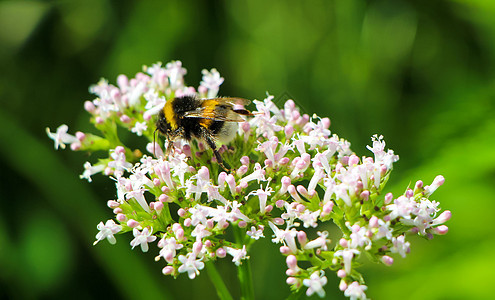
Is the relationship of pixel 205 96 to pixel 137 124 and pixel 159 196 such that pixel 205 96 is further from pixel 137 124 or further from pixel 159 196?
pixel 159 196

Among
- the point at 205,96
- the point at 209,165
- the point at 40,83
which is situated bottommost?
the point at 209,165

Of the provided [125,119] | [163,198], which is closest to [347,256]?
[163,198]

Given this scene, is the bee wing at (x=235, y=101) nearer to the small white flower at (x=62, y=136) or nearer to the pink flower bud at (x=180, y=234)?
the pink flower bud at (x=180, y=234)

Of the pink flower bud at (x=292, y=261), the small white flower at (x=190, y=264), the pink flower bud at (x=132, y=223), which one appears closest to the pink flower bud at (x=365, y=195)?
the pink flower bud at (x=292, y=261)

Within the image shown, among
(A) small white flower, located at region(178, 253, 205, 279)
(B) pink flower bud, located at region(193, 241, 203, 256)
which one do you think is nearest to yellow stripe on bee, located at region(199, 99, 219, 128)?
(B) pink flower bud, located at region(193, 241, 203, 256)

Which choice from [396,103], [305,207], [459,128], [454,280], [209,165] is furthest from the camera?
[396,103]

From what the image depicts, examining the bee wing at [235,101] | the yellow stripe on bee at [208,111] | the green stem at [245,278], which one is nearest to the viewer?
the green stem at [245,278]

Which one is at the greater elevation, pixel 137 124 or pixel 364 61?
pixel 364 61

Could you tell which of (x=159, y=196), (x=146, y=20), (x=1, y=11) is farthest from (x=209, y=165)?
(x=1, y=11)
